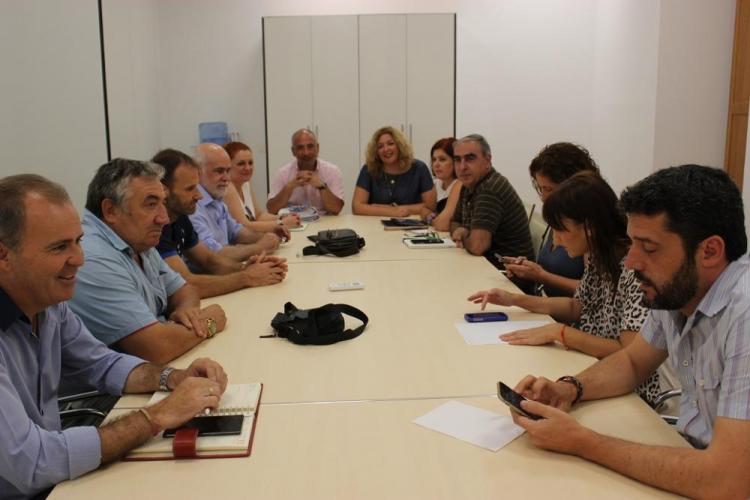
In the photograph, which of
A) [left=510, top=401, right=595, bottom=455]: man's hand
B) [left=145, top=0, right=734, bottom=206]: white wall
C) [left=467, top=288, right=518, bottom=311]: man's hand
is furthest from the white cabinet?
[left=510, top=401, right=595, bottom=455]: man's hand

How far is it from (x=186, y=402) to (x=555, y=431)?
82cm

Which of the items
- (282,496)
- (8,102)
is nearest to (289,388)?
(282,496)

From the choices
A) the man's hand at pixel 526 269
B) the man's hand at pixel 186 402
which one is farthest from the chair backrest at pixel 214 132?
the man's hand at pixel 186 402

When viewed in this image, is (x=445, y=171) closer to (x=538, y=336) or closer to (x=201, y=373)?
(x=538, y=336)

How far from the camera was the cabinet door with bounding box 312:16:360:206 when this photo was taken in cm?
653

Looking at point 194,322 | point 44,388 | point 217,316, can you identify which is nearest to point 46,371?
point 44,388

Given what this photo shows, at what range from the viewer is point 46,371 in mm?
1687

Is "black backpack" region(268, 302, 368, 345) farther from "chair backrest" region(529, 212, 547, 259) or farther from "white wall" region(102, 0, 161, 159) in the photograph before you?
"white wall" region(102, 0, 161, 159)

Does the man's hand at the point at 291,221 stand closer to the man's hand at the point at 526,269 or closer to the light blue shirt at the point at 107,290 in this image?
the man's hand at the point at 526,269

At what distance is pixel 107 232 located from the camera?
2279mm

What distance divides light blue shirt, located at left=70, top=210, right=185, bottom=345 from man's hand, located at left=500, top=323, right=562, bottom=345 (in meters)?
1.14

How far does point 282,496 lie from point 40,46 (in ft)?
10.9

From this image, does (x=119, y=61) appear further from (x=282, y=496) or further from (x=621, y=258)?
(x=282, y=496)

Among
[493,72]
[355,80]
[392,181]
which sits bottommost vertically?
[392,181]
